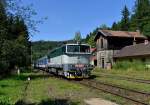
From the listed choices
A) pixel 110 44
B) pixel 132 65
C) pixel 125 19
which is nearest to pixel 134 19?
pixel 125 19

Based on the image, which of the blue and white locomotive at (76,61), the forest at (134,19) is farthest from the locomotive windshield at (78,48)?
the forest at (134,19)

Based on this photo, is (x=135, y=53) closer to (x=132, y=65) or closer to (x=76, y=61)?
(x=132, y=65)

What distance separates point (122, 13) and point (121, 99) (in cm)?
13359

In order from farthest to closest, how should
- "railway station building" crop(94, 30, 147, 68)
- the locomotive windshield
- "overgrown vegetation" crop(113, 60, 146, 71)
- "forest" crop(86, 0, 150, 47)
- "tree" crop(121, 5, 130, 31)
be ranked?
"tree" crop(121, 5, 130, 31) → "forest" crop(86, 0, 150, 47) → "railway station building" crop(94, 30, 147, 68) → "overgrown vegetation" crop(113, 60, 146, 71) → the locomotive windshield

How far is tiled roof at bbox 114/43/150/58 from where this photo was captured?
48.6 m

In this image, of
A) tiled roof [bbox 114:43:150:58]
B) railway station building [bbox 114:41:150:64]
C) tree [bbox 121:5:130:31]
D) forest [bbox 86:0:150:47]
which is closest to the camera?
railway station building [bbox 114:41:150:64]

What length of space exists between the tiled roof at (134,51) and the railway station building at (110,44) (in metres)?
1.40

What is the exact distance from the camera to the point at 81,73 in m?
29.0

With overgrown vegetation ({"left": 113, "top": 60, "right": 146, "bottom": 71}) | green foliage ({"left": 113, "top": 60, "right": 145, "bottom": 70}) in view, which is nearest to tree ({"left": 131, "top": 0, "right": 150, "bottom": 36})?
green foliage ({"left": 113, "top": 60, "right": 145, "bottom": 70})

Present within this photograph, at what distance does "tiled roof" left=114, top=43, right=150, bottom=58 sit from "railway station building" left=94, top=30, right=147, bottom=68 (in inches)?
55.2

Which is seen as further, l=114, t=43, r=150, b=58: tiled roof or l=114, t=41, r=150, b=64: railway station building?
l=114, t=43, r=150, b=58: tiled roof

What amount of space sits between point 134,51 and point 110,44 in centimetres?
731

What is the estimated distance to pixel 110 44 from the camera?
194 ft

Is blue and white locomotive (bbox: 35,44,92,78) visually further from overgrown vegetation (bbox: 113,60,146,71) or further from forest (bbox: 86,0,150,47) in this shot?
forest (bbox: 86,0,150,47)
